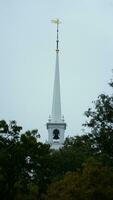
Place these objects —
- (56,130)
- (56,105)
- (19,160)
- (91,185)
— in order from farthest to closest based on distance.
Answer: (56,105), (56,130), (19,160), (91,185)

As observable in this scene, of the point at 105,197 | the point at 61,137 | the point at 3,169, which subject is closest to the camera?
the point at 105,197

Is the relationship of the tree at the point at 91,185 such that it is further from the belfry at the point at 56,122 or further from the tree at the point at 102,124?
the belfry at the point at 56,122

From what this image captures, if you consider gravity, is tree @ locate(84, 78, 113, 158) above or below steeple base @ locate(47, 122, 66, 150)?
below

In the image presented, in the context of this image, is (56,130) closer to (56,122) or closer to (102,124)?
(56,122)

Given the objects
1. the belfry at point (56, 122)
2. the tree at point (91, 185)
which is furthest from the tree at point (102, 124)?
the belfry at point (56, 122)

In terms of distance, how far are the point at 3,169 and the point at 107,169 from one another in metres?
8.25

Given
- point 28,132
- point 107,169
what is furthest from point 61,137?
point 107,169

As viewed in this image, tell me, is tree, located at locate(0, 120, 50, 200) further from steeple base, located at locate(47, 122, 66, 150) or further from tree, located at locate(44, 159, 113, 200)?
steeple base, located at locate(47, 122, 66, 150)

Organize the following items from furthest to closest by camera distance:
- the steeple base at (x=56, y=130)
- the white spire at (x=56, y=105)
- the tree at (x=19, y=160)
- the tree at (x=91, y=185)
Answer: the white spire at (x=56, y=105) < the steeple base at (x=56, y=130) < the tree at (x=19, y=160) < the tree at (x=91, y=185)

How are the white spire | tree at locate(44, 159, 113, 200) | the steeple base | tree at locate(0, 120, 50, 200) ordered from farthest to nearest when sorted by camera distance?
the white spire, the steeple base, tree at locate(0, 120, 50, 200), tree at locate(44, 159, 113, 200)

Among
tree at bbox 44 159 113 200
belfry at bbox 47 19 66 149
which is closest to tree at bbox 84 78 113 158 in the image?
tree at bbox 44 159 113 200

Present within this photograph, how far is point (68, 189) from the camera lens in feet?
171

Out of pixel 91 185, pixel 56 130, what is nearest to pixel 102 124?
pixel 91 185

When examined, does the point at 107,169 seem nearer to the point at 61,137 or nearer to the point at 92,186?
the point at 92,186
